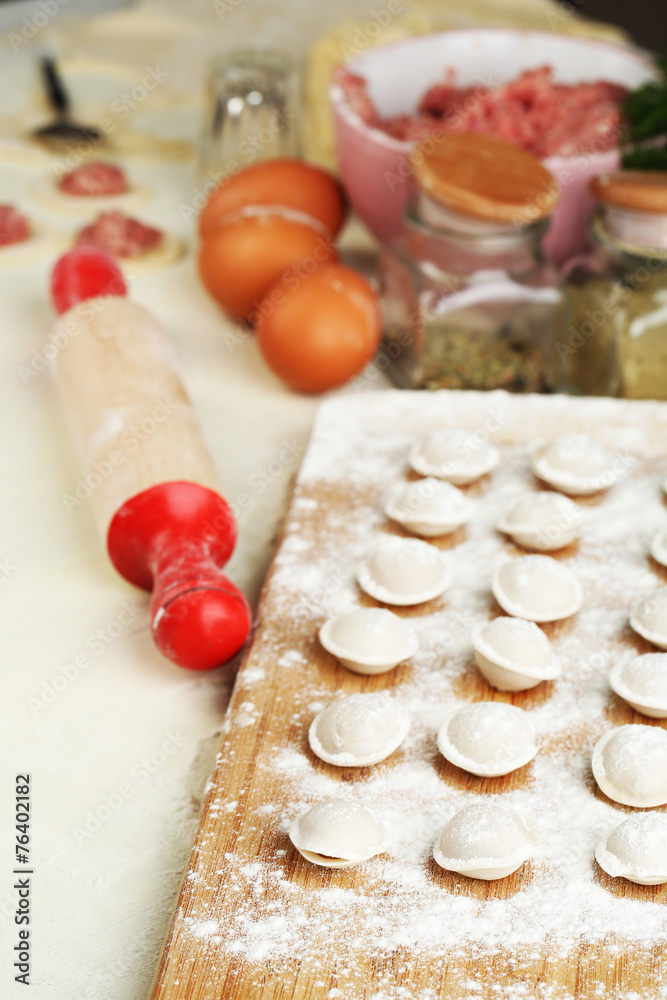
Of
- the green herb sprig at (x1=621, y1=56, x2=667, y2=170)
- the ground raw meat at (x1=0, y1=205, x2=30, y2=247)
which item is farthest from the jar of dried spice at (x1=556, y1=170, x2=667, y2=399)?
the ground raw meat at (x1=0, y1=205, x2=30, y2=247)

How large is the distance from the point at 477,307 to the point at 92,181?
0.95 metres

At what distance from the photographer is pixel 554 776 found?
0.84 m

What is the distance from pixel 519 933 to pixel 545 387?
0.86m

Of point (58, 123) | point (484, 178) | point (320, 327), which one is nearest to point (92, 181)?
point (58, 123)

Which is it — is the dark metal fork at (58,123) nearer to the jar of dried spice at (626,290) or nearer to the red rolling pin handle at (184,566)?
the jar of dried spice at (626,290)

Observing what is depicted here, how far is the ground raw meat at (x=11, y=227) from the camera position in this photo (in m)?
1.76

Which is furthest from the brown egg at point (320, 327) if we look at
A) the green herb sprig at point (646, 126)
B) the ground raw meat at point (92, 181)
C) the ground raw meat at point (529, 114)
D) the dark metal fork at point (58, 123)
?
the dark metal fork at point (58, 123)

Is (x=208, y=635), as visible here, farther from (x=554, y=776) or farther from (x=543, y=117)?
(x=543, y=117)

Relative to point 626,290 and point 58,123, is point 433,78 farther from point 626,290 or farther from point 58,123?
point 58,123

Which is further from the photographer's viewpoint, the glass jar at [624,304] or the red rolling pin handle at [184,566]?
the glass jar at [624,304]

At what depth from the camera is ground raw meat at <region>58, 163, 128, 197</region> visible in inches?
76.3

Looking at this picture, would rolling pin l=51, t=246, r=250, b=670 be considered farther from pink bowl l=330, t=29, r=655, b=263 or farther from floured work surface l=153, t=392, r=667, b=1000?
pink bowl l=330, t=29, r=655, b=263

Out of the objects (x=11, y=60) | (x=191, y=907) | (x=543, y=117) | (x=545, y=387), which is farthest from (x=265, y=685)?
(x=11, y=60)

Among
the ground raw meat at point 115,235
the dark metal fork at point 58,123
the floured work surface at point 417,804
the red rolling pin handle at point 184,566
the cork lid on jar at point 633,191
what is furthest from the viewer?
the dark metal fork at point 58,123
